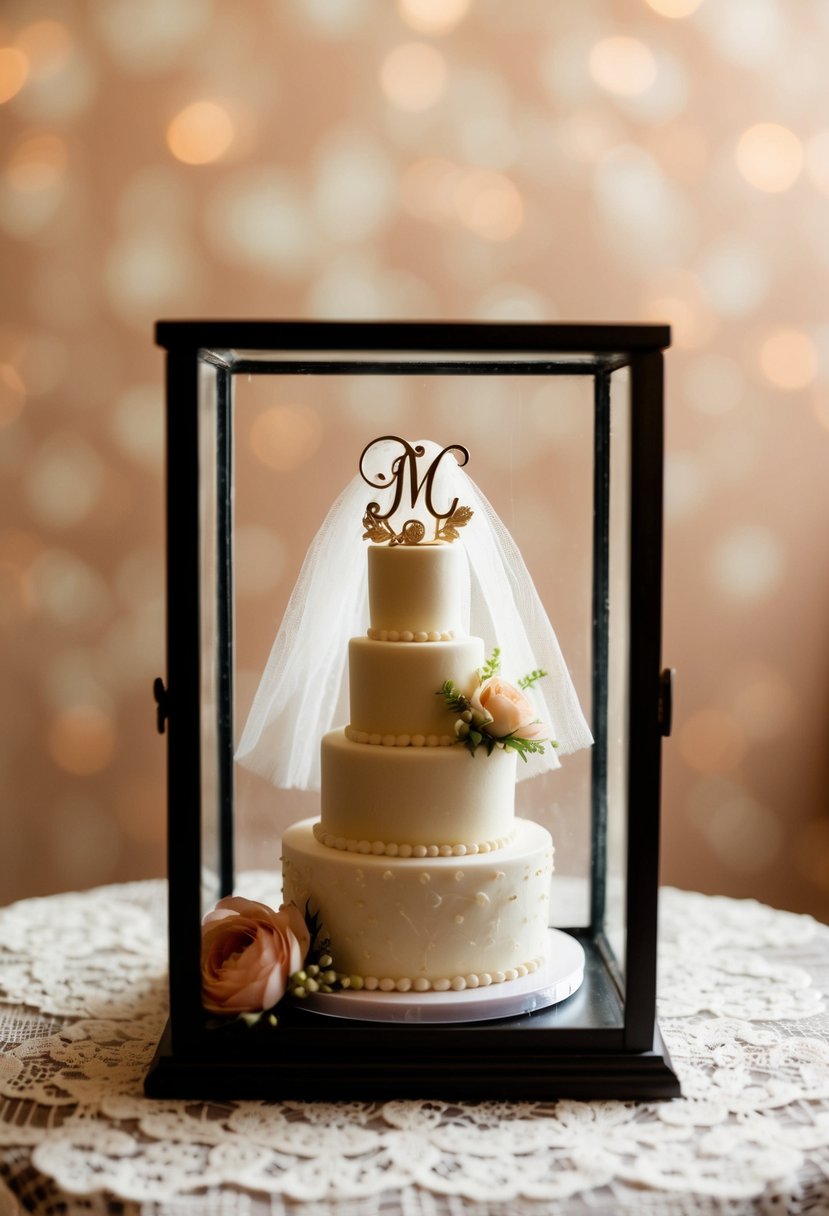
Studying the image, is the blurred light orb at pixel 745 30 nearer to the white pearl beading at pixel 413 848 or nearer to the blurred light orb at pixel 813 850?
the blurred light orb at pixel 813 850

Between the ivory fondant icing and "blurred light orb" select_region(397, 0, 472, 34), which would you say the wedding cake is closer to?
the ivory fondant icing

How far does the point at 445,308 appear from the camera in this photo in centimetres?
236

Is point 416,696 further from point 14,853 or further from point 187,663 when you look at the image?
point 14,853

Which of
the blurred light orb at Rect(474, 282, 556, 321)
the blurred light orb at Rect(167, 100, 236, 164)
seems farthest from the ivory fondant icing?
the blurred light orb at Rect(167, 100, 236, 164)

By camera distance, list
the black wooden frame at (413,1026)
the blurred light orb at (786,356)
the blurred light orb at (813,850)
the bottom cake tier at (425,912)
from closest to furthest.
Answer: the black wooden frame at (413,1026)
the bottom cake tier at (425,912)
the blurred light orb at (786,356)
the blurred light orb at (813,850)

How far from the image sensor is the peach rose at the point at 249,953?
1.30m

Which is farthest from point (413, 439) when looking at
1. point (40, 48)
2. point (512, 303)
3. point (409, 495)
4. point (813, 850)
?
point (813, 850)

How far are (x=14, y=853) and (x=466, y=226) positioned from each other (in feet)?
5.11

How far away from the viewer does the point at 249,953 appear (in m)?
1.31

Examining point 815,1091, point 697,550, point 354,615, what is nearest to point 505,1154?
point 815,1091

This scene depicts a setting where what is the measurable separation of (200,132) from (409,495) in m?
1.25

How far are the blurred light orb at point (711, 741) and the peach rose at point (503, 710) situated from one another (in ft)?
3.98

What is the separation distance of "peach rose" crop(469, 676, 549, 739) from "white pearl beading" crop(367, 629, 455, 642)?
8 cm

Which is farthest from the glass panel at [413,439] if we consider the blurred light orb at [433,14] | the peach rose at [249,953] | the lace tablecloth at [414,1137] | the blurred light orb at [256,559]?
the blurred light orb at [433,14]
